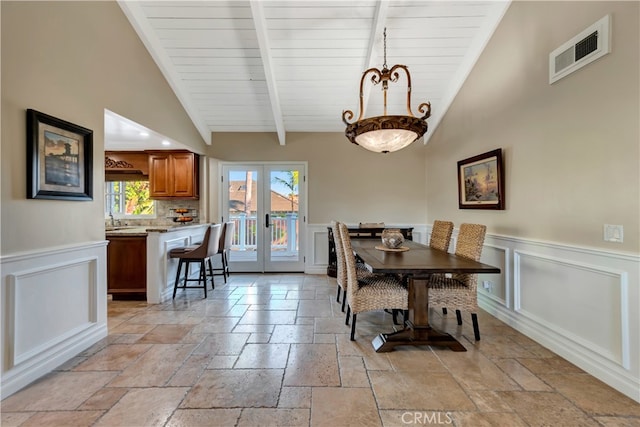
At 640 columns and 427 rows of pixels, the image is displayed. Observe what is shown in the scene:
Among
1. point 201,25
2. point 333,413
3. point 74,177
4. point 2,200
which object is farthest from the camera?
point 201,25

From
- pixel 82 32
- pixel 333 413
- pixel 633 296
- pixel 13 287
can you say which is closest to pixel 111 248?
pixel 13 287

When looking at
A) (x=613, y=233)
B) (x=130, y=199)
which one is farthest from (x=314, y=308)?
(x=130, y=199)

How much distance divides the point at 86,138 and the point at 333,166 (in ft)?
11.6

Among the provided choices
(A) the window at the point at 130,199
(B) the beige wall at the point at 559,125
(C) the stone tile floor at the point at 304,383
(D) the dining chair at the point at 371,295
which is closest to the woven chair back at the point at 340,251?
(D) the dining chair at the point at 371,295

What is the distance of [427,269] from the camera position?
6.98 feet

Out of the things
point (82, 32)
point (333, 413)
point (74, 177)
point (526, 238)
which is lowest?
point (333, 413)

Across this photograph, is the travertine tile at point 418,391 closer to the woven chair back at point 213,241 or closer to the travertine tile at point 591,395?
the travertine tile at point 591,395

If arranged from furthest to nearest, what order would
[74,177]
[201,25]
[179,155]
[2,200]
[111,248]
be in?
[179,155]
[111,248]
[201,25]
[74,177]
[2,200]

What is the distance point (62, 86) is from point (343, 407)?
3.04 metres

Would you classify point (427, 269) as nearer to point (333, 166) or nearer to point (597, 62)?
point (597, 62)

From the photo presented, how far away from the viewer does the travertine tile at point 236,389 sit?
1759 millimetres

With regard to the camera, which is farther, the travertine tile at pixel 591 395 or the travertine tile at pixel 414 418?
the travertine tile at pixel 591 395

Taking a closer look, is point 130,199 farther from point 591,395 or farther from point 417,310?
point 591,395

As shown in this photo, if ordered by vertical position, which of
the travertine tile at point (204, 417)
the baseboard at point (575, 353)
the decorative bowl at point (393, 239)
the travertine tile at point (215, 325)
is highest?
the decorative bowl at point (393, 239)
